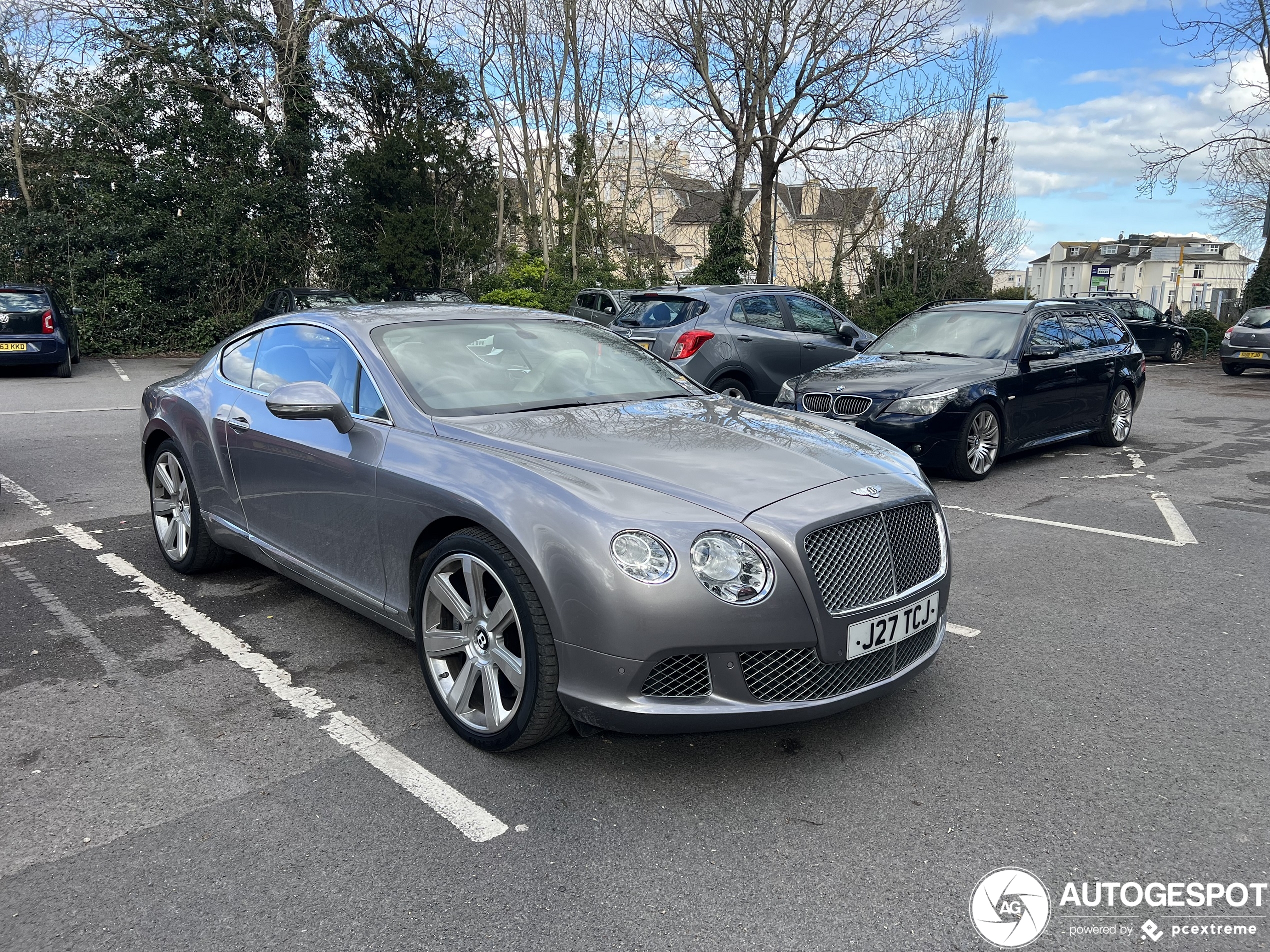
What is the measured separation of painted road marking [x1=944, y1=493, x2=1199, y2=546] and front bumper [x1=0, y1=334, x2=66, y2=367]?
15.0 meters

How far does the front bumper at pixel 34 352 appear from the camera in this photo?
15.5 metres

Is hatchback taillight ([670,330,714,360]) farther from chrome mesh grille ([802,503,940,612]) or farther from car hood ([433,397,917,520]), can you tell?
chrome mesh grille ([802,503,940,612])

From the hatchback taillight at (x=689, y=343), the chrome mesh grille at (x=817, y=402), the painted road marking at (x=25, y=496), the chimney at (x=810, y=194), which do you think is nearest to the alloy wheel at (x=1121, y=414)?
the chrome mesh grille at (x=817, y=402)

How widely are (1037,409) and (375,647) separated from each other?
269 inches

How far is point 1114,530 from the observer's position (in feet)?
21.2

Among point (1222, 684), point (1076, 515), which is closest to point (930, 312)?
point (1076, 515)

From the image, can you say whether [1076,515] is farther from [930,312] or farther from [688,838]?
[688,838]

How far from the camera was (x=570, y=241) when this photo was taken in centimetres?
2870

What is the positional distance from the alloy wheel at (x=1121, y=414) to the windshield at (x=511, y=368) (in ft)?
23.3

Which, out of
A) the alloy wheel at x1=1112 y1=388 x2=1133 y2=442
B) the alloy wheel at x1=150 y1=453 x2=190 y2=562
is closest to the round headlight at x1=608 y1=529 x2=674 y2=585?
the alloy wheel at x1=150 y1=453 x2=190 y2=562

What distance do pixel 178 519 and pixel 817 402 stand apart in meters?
5.35

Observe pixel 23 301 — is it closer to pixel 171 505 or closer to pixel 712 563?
pixel 171 505

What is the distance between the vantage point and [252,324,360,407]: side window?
4059mm

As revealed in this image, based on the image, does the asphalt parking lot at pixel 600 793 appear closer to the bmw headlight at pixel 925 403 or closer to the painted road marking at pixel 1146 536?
the painted road marking at pixel 1146 536
